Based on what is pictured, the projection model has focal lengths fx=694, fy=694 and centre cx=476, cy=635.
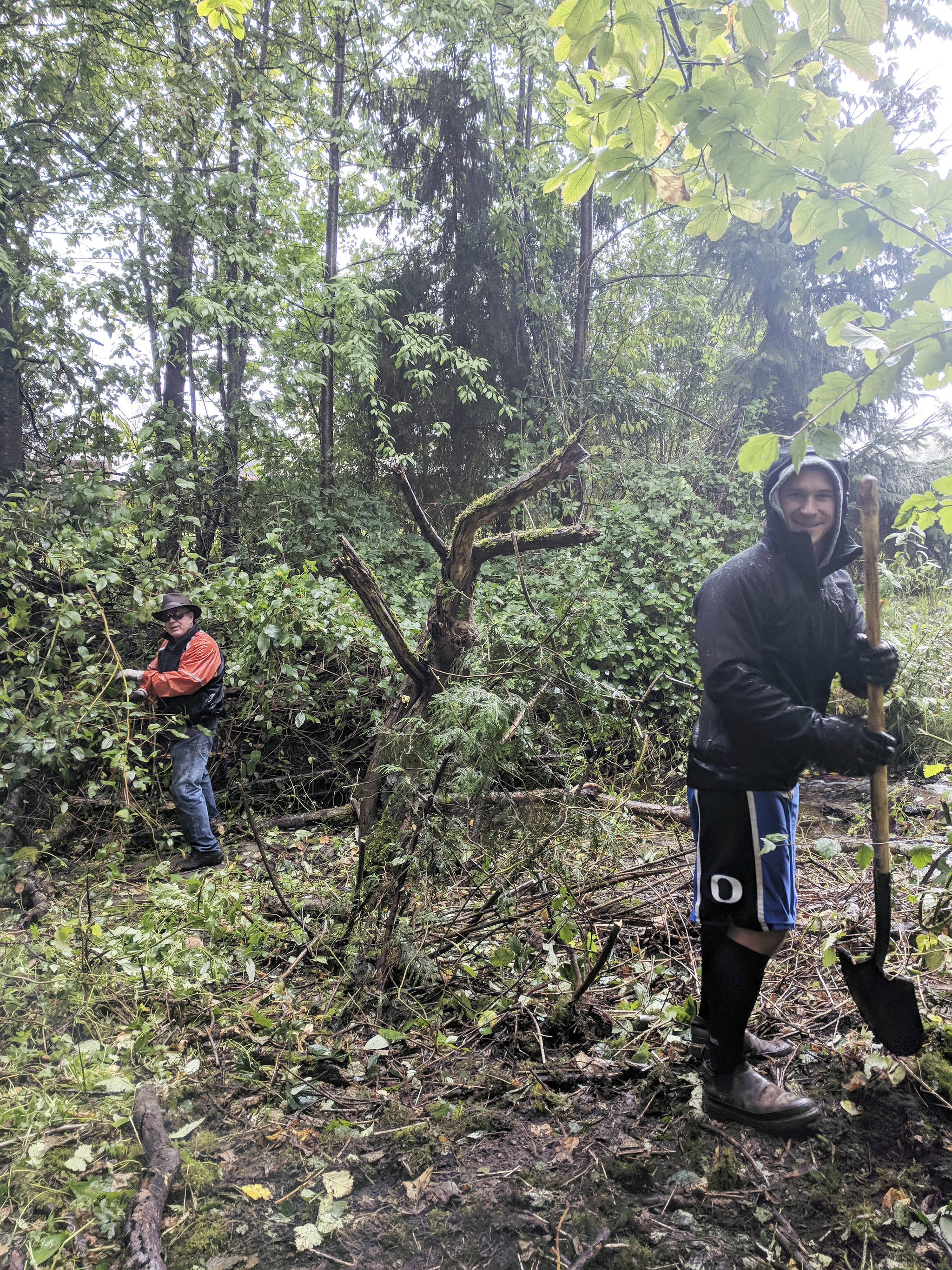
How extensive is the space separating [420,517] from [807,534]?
237cm

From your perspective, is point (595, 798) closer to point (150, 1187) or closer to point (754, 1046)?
point (754, 1046)

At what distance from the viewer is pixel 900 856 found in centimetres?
368

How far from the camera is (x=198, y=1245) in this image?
6.22 feet

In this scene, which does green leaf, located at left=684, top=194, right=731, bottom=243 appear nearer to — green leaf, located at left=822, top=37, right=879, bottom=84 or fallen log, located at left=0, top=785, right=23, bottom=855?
→ green leaf, located at left=822, top=37, right=879, bottom=84

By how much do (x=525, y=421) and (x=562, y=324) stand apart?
6.48 feet

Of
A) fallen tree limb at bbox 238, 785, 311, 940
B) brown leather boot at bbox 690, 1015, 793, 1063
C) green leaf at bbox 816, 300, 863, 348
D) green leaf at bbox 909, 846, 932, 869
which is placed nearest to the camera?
green leaf at bbox 816, 300, 863, 348

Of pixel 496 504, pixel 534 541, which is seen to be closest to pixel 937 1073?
pixel 534 541

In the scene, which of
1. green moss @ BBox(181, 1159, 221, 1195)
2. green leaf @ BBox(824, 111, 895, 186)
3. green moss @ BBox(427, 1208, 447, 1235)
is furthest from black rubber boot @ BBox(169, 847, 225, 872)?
green leaf @ BBox(824, 111, 895, 186)

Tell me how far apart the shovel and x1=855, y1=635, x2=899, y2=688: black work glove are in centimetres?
3

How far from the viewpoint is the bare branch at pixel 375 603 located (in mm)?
4020

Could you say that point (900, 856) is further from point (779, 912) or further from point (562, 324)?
point (562, 324)

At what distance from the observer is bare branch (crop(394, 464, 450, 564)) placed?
3.87 meters

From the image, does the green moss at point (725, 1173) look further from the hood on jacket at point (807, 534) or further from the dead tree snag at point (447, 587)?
the dead tree snag at point (447, 587)

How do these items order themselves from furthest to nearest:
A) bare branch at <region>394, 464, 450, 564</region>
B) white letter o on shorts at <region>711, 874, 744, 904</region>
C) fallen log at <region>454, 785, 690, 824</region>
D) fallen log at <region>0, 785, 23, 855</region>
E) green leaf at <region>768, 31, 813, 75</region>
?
fallen log at <region>0, 785, 23, 855</region> < bare branch at <region>394, 464, 450, 564</region> < fallen log at <region>454, 785, 690, 824</region> < white letter o on shorts at <region>711, 874, 744, 904</region> < green leaf at <region>768, 31, 813, 75</region>
